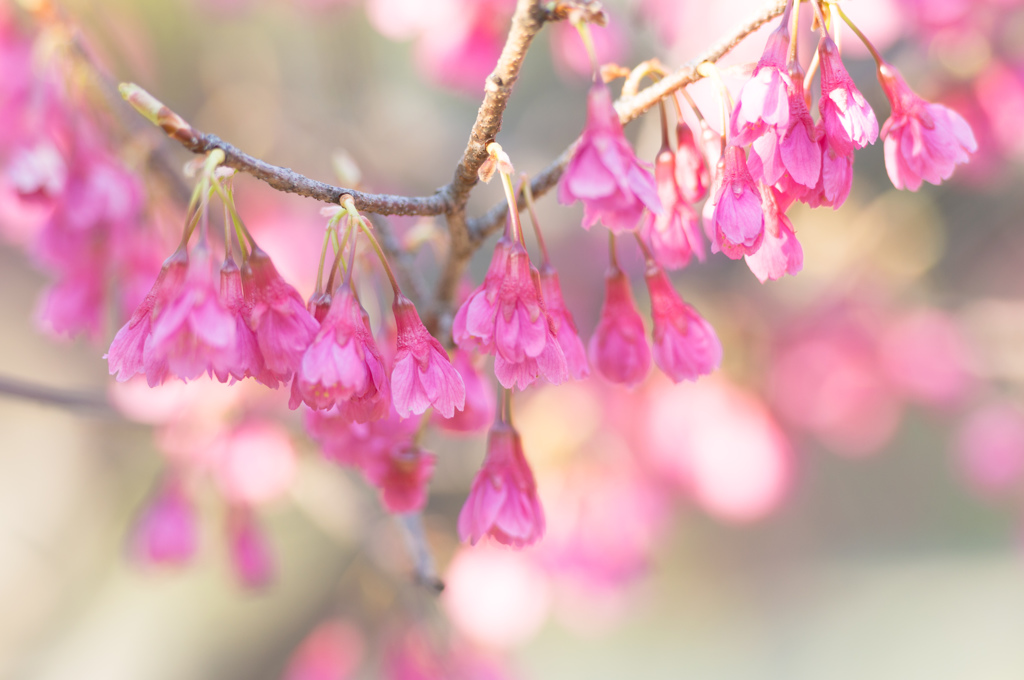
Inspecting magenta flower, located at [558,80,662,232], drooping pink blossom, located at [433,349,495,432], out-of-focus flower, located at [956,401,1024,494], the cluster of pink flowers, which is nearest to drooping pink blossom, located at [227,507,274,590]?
the cluster of pink flowers

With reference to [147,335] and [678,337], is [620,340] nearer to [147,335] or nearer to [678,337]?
[678,337]

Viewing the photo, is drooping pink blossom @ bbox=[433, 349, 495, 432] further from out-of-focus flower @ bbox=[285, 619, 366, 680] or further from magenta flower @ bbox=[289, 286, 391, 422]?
out-of-focus flower @ bbox=[285, 619, 366, 680]

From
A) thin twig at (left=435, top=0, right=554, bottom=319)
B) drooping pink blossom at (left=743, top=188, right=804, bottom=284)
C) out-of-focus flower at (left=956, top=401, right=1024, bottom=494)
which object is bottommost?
out-of-focus flower at (left=956, top=401, right=1024, bottom=494)

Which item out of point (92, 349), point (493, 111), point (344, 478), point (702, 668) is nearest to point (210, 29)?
point (92, 349)

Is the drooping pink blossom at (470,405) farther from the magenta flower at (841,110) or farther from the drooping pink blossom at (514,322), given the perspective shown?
the magenta flower at (841,110)

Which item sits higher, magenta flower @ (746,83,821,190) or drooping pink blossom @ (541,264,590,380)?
magenta flower @ (746,83,821,190)

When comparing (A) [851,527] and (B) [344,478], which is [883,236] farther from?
(B) [344,478]

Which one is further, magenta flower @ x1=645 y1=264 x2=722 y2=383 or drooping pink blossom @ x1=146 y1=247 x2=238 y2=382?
magenta flower @ x1=645 y1=264 x2=722 y2=383
